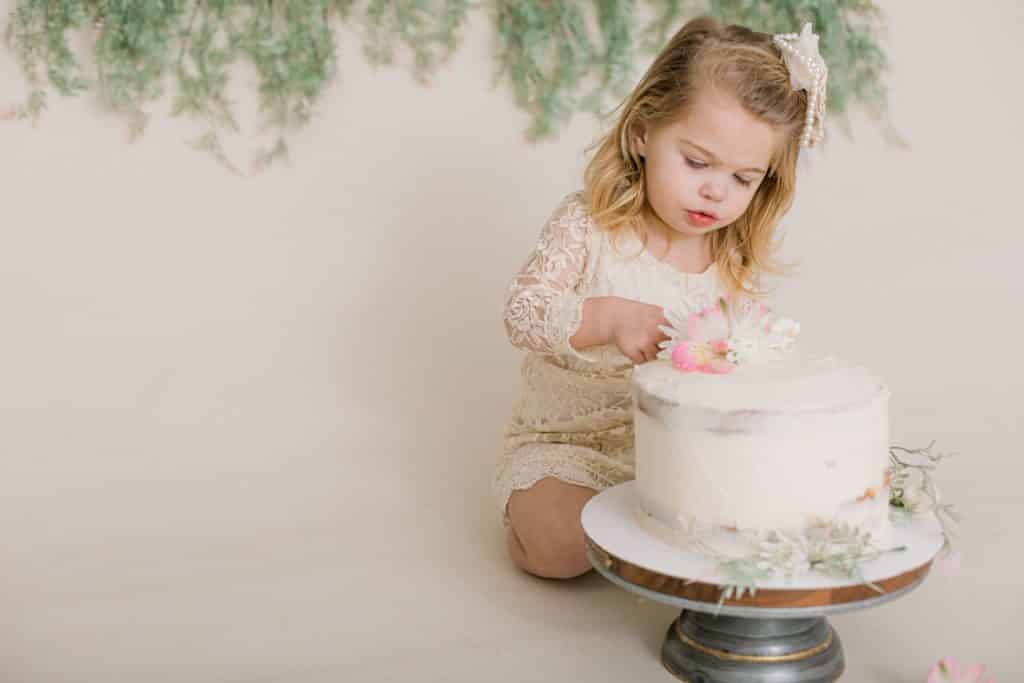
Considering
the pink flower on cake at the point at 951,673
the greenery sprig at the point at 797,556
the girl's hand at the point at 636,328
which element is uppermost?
the girl's hand at the point at 636,328

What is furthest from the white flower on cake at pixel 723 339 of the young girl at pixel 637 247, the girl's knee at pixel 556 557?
the girl's knee at pixel 556 557

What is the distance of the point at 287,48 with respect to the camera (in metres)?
3.59

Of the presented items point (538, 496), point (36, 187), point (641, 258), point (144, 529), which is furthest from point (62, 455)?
point (641, 258)

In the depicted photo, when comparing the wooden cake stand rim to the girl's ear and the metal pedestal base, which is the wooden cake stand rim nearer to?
the metal pedestal base

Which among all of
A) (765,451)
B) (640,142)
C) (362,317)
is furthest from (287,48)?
(765,451)

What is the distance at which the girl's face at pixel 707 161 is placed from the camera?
2234 millimetres

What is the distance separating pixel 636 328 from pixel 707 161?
0.34 m

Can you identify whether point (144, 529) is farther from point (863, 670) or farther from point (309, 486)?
point (863, 670)

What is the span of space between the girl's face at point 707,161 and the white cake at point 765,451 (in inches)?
18.7

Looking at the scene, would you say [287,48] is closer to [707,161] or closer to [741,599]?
[707,161]

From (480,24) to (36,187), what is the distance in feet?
4.19

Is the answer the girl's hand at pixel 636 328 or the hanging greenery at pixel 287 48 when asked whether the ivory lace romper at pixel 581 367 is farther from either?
the hanging greenery at pixel 287 48

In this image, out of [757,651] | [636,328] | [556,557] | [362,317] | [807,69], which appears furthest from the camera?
[362,317]

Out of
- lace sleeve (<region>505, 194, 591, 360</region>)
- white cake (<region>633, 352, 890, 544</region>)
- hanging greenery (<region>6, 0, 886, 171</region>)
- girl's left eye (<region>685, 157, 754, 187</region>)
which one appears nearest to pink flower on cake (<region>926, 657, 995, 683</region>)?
white cake (<region>633, 352, 890, 544</region>)
